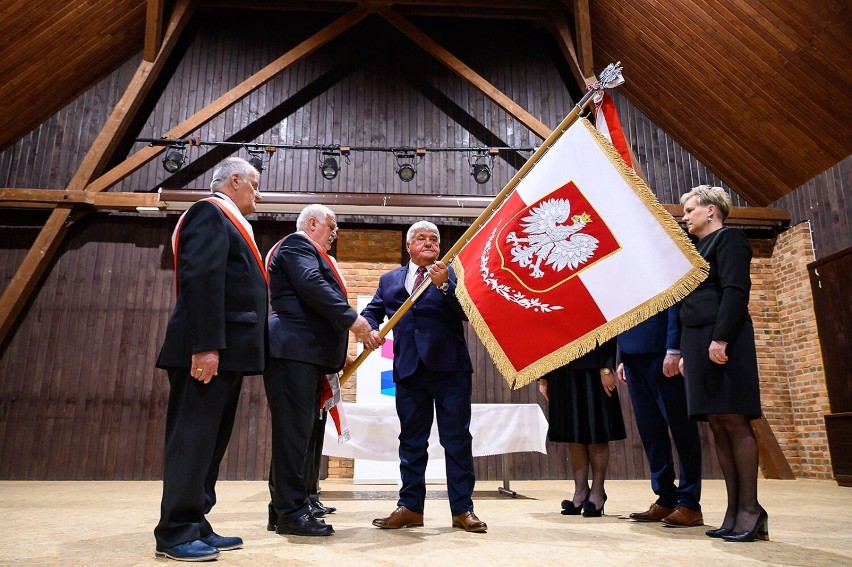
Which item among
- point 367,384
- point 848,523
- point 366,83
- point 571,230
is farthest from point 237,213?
point 366,83

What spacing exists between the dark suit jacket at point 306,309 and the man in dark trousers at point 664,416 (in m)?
1.52

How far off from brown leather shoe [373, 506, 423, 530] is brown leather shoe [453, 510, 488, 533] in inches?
7.5

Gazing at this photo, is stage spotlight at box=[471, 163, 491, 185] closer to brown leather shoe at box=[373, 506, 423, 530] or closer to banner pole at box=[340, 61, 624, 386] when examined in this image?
banner pole at box=[340, 61, 624, 386]

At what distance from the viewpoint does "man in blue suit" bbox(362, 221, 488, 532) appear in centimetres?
256

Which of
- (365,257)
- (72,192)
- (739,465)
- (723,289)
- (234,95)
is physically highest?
(234,95)

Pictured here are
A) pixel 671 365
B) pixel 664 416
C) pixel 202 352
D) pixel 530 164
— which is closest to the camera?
pixel 202 352

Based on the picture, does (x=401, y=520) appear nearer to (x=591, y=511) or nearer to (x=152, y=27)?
(x=591, y=511)

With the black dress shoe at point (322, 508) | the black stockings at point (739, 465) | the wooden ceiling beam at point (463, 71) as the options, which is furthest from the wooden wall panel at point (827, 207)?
the black dress shoe at point (322, 508)

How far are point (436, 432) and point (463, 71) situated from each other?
4657 mm

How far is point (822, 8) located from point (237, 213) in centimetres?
534

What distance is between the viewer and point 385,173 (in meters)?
7.21

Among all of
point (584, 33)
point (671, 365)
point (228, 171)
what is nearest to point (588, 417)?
point (671, 365)

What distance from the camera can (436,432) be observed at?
4234 mm

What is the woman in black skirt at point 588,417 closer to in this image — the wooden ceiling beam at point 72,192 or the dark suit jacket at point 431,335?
the dark suit jacket at point 431,335
